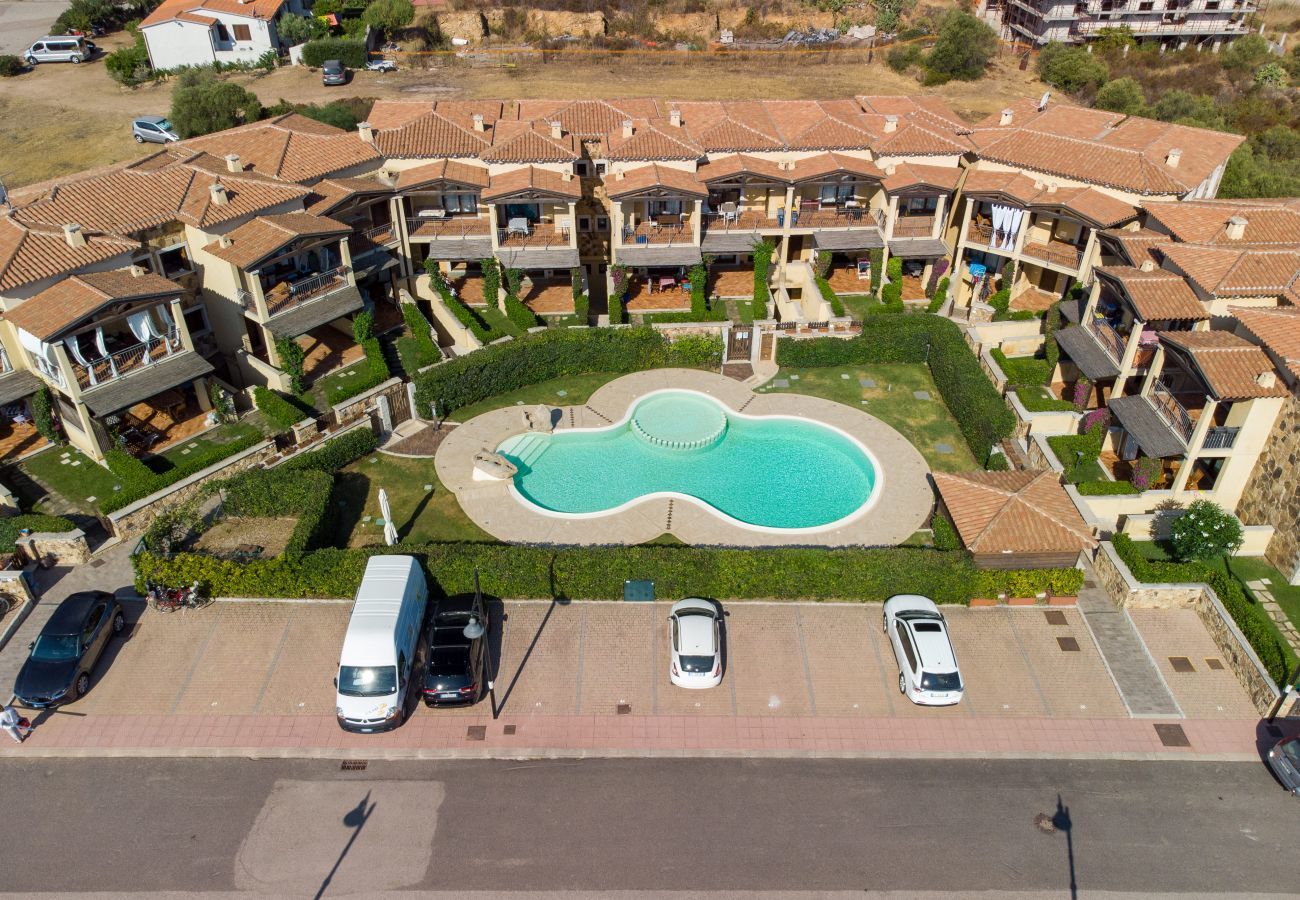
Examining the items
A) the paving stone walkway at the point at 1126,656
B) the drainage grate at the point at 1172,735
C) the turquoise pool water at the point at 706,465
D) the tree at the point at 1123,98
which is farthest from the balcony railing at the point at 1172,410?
the tree at the point at 1123,98

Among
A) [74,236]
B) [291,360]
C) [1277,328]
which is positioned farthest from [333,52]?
[1277,328]

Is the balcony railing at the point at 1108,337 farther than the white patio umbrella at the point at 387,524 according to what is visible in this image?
Yes

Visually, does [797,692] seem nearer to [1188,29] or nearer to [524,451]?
[524,451]

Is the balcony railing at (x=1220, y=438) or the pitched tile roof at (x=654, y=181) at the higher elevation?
the pitched tile roof at (x=654, y=181)

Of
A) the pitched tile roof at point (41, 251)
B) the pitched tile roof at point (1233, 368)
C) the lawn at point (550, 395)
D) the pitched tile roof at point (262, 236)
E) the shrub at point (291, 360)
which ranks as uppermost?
the pitched tile roof at point (41, 251)

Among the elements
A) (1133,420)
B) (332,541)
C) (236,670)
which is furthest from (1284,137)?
(236,670)

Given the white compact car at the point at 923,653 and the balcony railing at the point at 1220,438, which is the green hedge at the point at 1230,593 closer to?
the balcony railing at the point at 1220,438
